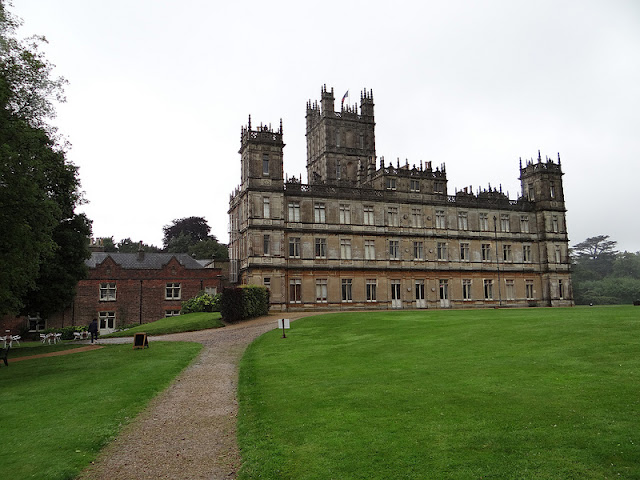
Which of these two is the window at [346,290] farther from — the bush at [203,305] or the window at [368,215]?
the bush at [203,305]

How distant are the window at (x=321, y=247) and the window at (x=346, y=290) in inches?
133

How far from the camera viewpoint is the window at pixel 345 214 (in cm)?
5284

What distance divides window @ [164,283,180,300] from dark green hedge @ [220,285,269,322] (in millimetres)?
15708

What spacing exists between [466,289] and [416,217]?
9.94 meters

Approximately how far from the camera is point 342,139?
241 feet

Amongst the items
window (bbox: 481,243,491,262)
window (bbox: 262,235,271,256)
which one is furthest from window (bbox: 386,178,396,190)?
window (bbox: 262,235,271,256)

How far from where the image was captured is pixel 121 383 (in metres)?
17.6

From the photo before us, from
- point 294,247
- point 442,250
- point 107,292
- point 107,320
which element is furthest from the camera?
point 442,250

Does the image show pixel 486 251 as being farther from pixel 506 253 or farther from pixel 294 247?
pixel 294 247

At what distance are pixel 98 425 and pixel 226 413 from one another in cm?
318

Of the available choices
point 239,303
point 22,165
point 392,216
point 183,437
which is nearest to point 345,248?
point 392,216

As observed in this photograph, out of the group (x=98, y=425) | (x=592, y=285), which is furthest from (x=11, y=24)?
(x=592, y=285)

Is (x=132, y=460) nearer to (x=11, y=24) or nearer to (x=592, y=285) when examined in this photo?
(x=11, y=24)

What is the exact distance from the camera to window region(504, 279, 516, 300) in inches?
2298
